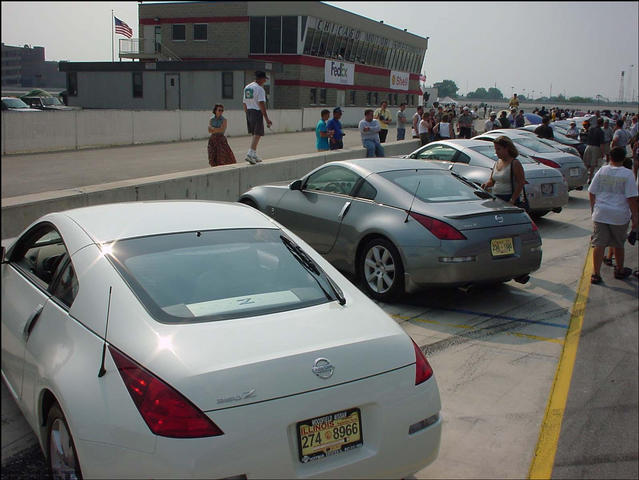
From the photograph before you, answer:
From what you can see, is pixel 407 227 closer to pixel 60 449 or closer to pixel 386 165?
pixel 386 165

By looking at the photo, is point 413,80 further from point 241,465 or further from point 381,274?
point 241,465

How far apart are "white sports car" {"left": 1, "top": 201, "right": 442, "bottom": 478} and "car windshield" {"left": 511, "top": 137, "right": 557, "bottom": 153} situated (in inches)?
482

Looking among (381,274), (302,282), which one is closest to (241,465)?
(302,282)

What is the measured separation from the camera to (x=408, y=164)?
827 centimetres

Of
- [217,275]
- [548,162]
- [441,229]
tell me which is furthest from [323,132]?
[217,275]

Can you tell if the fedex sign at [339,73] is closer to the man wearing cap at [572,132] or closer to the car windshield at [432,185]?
the man wearing cap at [572,132]

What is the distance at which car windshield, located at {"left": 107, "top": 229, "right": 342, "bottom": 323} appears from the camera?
129 inches

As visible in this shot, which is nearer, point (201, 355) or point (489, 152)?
point (201, 355)

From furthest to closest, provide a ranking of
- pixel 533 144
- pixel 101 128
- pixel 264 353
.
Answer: pixel 101 128
pixel 533 144
pixel 264 353

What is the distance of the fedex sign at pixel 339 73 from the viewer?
50.3 meters

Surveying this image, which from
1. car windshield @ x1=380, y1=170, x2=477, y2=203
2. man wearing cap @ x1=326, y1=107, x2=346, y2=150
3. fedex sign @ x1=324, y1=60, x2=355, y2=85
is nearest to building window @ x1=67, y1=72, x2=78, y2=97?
fedex sign @ x1=324, y1=60, x2=355, y2=85

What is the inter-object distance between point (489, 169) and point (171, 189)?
6093 mm

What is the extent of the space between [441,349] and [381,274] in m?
1.53

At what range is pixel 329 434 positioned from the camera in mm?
2898
